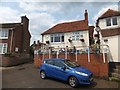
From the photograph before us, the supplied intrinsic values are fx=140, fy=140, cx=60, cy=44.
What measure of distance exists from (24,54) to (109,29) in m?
17.9

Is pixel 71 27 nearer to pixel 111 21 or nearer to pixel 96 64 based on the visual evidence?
pixel 111 21

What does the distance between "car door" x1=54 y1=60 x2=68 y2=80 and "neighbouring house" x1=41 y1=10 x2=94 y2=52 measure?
11.4 metres

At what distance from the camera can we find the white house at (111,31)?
16864 millimetres

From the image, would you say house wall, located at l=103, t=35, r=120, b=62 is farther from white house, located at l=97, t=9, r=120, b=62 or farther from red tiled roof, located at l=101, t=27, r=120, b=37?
red tiled roof, located at l=101, t=27, r=120, b=37

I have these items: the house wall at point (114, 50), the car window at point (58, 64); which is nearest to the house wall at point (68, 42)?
the house wall at point (114, 50)

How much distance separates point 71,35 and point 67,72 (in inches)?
548

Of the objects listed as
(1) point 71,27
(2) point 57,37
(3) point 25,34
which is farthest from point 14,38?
(1) point 71,27

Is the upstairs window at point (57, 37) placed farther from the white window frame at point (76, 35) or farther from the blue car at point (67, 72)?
the blue car at point (67, 72)

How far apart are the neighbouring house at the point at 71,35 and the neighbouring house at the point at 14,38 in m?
5.88

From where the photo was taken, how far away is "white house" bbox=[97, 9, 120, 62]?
55.3ft

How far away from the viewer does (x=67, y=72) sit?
10.0m

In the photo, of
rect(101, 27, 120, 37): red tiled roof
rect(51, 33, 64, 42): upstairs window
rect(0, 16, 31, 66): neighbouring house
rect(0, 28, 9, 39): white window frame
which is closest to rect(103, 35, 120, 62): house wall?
rect(101, 27, 120, 37): red tiled roof

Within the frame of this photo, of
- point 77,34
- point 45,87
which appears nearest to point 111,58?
point 77,34

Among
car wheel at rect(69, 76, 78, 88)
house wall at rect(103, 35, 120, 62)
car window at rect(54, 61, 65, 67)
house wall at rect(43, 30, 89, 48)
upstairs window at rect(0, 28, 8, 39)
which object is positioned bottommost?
car wheel at rect(69, 76, 78, 88)
